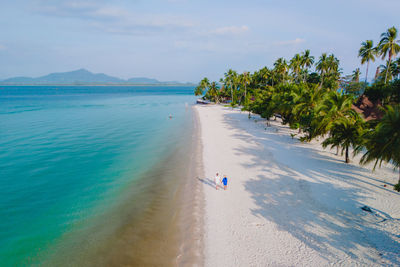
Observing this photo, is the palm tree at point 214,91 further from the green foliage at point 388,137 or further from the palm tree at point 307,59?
the green foliage at point 388,137

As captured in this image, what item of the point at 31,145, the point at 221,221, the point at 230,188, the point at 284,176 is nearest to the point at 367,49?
the point at 284,176

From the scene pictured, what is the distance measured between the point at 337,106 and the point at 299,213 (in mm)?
12863

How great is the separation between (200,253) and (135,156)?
17.9 metres

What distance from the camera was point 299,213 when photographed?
1342 centimetres

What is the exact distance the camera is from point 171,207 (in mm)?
15328

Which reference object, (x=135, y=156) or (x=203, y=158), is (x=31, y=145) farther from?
(x=203, y=158)

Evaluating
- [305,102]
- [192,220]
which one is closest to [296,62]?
[305,102]

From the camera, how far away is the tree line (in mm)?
12267

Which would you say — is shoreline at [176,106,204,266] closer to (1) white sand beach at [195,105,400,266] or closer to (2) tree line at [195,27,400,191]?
(1) white sand beach at [195,105,400,266]

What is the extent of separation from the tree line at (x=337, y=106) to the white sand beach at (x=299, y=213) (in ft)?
7.36

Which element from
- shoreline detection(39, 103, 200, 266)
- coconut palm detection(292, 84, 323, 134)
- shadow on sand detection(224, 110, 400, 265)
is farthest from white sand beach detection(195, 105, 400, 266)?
coconut palm detection(292, 84, 323, 134)

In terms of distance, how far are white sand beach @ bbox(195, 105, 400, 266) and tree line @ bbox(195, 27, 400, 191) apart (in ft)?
7.36

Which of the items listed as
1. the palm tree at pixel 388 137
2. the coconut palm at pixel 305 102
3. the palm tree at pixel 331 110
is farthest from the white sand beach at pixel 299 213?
the coconut palm at pixel 305 102

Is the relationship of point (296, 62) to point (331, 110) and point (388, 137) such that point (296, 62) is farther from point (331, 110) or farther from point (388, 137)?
point (388, 137)
